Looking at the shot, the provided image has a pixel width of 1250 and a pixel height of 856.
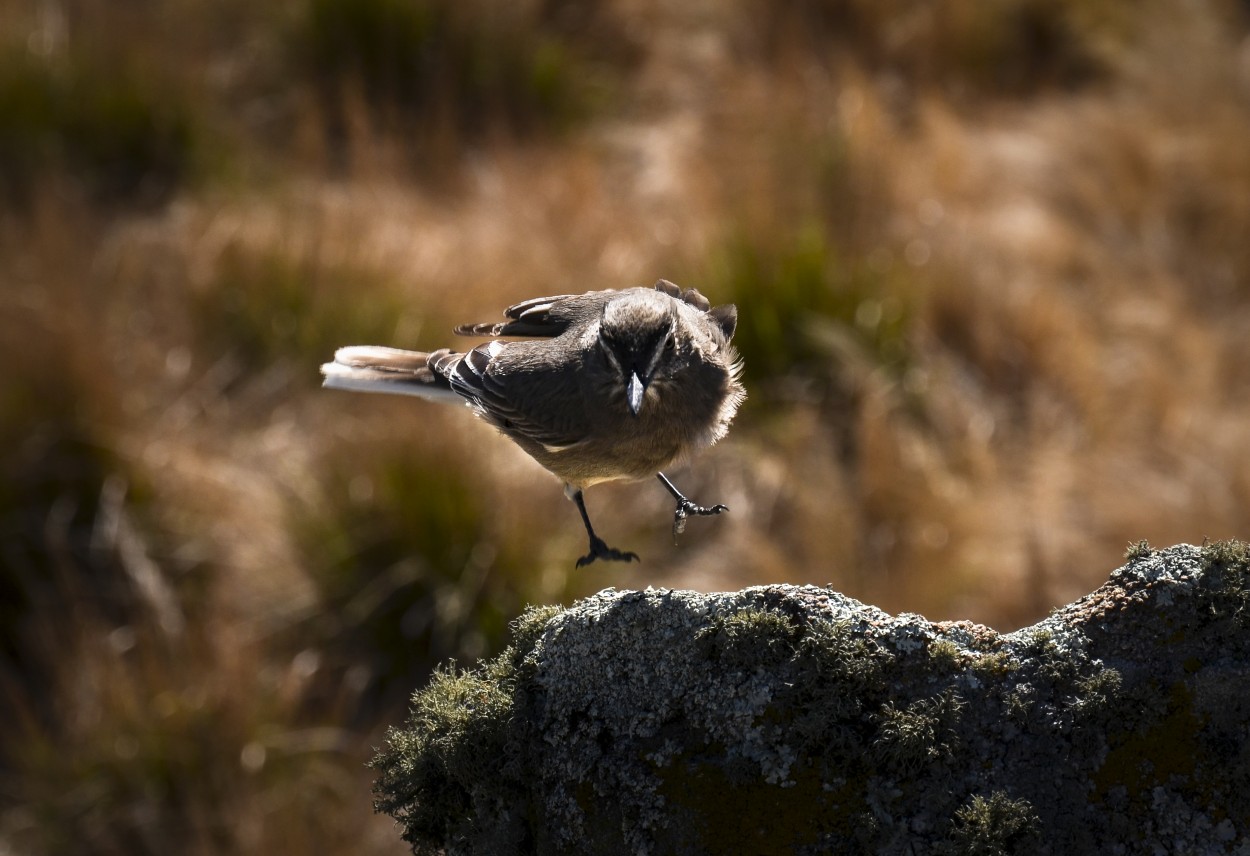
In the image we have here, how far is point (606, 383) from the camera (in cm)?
399

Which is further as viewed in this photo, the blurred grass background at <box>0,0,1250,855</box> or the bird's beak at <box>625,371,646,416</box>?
the blurred grass background at <box>0,0,1250,855</box>

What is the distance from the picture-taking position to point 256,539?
28.8ft

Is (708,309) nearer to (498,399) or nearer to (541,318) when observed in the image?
(541,318)

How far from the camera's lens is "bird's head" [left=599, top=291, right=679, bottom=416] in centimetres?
387

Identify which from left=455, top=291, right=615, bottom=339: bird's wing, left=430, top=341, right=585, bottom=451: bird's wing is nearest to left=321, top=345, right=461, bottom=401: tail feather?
left=430, top=341, right=585, bottom=451: bird's wing

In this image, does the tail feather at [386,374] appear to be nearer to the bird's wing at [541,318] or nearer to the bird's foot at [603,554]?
the bird's wing at [541,318]

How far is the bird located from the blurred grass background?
356cm

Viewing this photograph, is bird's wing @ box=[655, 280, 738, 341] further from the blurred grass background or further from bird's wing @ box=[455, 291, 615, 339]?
the blurred grass background

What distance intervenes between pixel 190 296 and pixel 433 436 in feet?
9.54

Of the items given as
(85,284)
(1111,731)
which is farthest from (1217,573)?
(85,284)

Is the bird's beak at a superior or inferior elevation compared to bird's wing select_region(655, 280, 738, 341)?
inferior

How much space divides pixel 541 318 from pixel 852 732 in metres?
2.22

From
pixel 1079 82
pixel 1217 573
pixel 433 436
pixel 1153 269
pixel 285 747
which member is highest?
pixel 1079 82

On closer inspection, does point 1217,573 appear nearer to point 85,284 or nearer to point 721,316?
point 721,316
